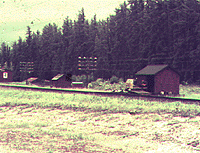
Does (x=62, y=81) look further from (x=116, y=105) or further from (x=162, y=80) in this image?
(x=116, y=105)

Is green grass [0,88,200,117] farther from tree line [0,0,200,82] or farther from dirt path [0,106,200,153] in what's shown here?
tree line [0,0,200,82]

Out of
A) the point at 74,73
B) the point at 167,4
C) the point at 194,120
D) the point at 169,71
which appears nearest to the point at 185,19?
the point at 167,4

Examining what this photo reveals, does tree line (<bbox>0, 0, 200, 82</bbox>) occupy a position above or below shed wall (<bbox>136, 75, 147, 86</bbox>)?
above

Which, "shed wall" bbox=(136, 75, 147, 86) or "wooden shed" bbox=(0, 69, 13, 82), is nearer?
"shed wall" bbox=(136, 75, 147, 86)

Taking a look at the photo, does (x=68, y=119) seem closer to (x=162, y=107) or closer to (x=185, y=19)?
(x=162, y=107)

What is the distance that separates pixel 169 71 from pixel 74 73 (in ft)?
98.3

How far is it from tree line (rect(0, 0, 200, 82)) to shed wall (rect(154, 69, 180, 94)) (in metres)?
6.51

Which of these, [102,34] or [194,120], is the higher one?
[102,34]

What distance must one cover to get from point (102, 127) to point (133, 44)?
110ft

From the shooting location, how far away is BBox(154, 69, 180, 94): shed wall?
2438cm

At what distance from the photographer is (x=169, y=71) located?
24922mm

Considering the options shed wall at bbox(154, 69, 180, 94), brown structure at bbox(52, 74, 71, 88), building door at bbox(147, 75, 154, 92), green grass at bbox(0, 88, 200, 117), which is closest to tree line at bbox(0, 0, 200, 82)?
shed wall at bbox(154, 69, 180, 94)

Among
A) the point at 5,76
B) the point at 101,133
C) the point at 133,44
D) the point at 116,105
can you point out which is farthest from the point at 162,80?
the point at 5,76

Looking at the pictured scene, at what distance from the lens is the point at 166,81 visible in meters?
24.6
